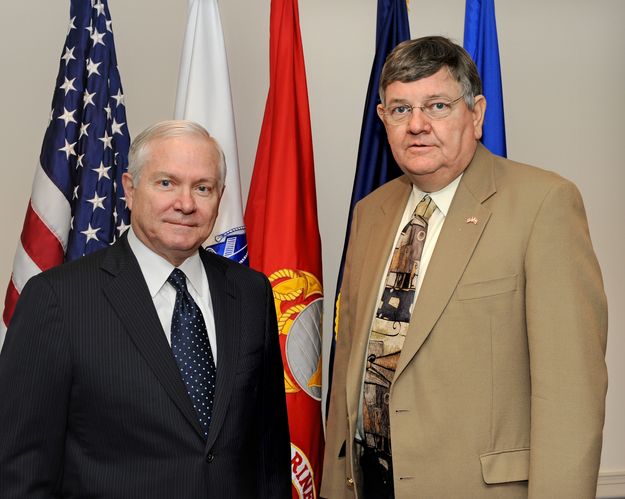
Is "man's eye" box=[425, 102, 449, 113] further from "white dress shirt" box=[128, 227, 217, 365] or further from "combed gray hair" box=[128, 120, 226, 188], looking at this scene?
"white dress shirt" box=[128, 227, 217, 365]

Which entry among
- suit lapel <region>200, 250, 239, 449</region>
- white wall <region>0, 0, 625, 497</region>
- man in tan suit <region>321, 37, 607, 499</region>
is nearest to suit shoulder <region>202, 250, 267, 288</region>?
suit lapel <region>200, 250, 239, 449</region>

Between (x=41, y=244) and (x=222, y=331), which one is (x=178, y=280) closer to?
(x=222, y=331)

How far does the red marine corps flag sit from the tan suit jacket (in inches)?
36.4

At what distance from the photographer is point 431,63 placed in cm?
228

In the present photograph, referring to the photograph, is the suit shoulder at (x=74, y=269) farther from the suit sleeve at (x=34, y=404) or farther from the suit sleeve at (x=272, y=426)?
the suit sleeve at (x=272, y=426)

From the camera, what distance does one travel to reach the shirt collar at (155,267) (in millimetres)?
2012

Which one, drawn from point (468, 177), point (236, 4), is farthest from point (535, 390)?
point (236, 4)

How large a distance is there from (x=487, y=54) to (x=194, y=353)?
190 centimetres

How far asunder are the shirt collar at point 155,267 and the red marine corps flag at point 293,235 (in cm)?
97

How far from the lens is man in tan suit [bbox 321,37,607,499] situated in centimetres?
202

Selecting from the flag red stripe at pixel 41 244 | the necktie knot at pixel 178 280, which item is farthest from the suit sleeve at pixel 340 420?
the flag red stripe at pixel 41 244

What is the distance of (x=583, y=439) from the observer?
1991 millimetres

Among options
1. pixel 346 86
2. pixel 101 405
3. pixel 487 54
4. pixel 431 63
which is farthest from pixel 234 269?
pixel 346 86

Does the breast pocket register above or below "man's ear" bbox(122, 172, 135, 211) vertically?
below
